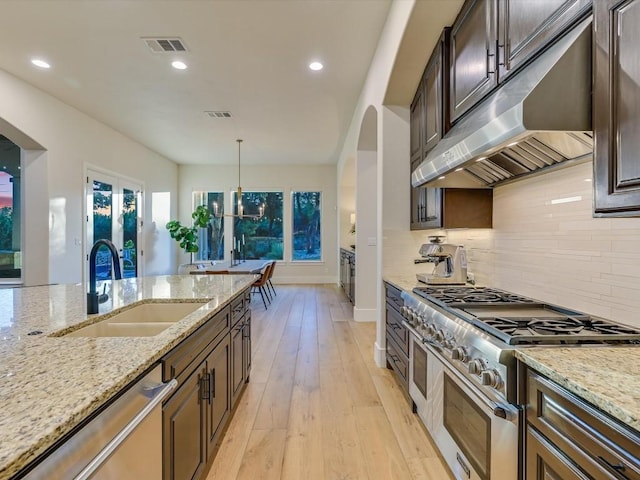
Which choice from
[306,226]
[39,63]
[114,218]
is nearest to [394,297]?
[39,63]

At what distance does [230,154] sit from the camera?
8.23m

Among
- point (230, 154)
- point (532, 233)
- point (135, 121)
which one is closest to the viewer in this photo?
point (532, 233)

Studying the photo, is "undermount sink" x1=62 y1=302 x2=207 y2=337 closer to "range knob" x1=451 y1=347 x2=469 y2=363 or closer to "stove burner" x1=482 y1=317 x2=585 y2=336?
"range knob" x1=451 y1=347 x2=469 y2=363

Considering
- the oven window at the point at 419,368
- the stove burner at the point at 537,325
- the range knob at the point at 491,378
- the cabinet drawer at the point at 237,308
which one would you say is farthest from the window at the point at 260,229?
the range knob at the point at 491,378

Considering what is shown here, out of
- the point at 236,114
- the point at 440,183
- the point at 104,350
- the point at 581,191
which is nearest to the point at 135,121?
the point at 236,114

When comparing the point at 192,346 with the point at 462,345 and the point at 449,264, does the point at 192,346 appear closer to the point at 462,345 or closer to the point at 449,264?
the point at 462,345

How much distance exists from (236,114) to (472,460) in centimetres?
530

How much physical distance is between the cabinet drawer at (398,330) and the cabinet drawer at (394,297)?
6cm

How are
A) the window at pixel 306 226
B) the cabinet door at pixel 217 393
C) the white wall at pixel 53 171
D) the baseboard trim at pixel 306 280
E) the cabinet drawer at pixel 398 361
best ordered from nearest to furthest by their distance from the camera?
the cabinet door at pixel 217 393
the cabinet drawer at pixel 398 361
the white wall at pixel 53 171
the baseboard trim at pixel 306 280
the window at pixel 306 226

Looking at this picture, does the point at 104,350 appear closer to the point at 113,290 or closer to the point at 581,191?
the point at 113,290

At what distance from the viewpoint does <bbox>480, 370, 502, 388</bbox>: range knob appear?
4.18 ft

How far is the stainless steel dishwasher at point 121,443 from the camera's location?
0.73m

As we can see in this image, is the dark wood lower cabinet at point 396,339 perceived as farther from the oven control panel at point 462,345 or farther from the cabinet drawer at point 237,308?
the cabinet drawer at point 237,308

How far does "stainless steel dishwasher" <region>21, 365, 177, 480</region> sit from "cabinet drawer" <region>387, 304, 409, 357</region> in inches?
69.6
